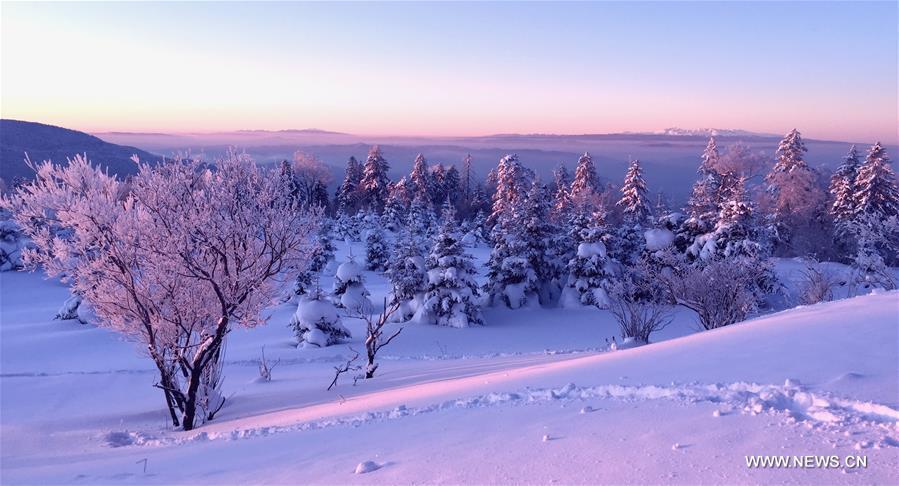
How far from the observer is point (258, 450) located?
7.03m

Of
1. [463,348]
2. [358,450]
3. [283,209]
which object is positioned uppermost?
[283,209]

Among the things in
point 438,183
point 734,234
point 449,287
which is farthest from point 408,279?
point 438,183

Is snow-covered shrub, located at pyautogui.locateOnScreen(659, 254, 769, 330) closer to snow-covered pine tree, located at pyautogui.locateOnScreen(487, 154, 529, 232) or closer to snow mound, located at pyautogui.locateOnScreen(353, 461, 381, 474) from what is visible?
snow mound, located at pyautogui.locateOnScreen(353, 461, 381, 474)

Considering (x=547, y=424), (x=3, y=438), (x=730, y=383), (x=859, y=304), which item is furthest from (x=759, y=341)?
(x=3, y=438)

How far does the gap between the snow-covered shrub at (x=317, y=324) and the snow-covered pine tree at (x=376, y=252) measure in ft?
71.8

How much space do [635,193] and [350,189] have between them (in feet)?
125

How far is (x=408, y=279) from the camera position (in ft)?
93.9

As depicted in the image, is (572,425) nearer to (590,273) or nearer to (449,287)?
(449,287)

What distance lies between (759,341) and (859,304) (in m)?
3.11

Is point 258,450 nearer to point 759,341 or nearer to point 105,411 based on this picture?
point 759,341

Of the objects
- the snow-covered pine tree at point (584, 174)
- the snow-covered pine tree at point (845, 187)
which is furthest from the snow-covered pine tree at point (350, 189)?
the snow-covered pine tree at point (845, 187)

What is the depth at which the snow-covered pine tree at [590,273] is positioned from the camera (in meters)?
31.0

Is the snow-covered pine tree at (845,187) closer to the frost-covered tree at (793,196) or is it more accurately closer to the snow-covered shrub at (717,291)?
the frost-covered tree at (793,196)

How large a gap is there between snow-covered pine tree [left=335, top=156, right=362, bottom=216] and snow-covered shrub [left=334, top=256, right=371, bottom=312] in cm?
4207
